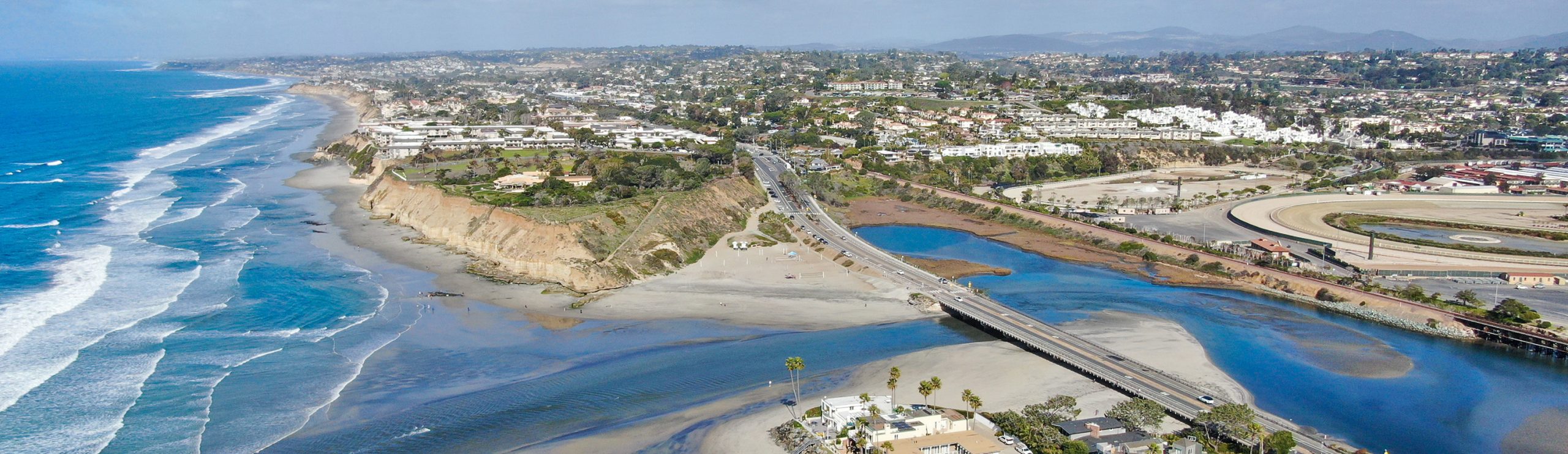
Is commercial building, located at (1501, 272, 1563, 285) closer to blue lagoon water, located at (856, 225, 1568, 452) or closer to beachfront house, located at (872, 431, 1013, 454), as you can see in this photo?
blue lagoon water, located at (856, 225, 1568, 452)

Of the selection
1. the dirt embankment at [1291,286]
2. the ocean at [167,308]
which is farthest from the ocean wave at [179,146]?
the dirt embankment at [1291,286]

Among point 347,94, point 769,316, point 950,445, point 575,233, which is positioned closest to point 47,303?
point 575,233

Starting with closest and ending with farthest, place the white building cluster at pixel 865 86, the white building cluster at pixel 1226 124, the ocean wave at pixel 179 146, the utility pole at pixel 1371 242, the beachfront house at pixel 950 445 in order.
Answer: the beachfront house at pixel 950 445, the utility pole at pixel 1371 242, the ocean wave at pixel 179 146, the white building cluster at pixel 1226 124, the white building cluster at pixel 865 86

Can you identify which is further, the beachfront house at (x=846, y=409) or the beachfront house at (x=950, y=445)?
the beachfront house at (x=846, y=409)

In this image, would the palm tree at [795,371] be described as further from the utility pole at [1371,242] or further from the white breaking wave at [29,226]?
the white breaking wave at [29,226]

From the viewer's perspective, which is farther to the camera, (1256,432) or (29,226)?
(29,226)

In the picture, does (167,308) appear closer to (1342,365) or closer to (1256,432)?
(1256,432)

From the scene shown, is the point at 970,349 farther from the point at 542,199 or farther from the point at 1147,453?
the point at 542,199
